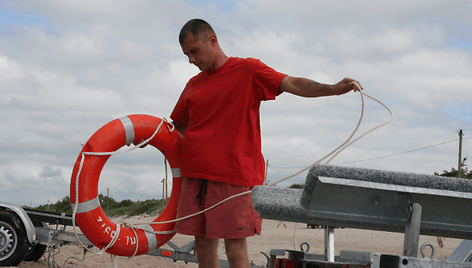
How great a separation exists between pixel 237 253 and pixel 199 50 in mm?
1320

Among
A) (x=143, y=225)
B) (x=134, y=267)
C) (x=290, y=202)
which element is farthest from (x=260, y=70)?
(x=134, y=267)

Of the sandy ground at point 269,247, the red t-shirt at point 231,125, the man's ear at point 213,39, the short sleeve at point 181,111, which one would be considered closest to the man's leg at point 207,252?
the red t-shirt at point 231,125

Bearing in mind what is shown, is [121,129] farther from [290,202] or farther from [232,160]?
[290,202]

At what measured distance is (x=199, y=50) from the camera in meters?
2.62

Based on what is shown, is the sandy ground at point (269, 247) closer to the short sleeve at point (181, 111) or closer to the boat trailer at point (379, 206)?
the short sleeve at point (181, 111)

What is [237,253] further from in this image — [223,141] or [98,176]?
[98,176]

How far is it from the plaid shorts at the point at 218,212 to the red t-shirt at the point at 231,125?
7cm

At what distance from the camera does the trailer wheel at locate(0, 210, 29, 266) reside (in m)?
4.74

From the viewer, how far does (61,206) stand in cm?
2070

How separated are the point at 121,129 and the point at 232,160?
112 cm

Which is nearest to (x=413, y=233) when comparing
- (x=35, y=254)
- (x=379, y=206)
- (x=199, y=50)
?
(x=379, y=206)

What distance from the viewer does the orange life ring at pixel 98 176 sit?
3.03m

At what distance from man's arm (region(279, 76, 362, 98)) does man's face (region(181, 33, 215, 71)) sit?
1.72ft

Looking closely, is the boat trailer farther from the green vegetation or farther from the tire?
the green vegetation
